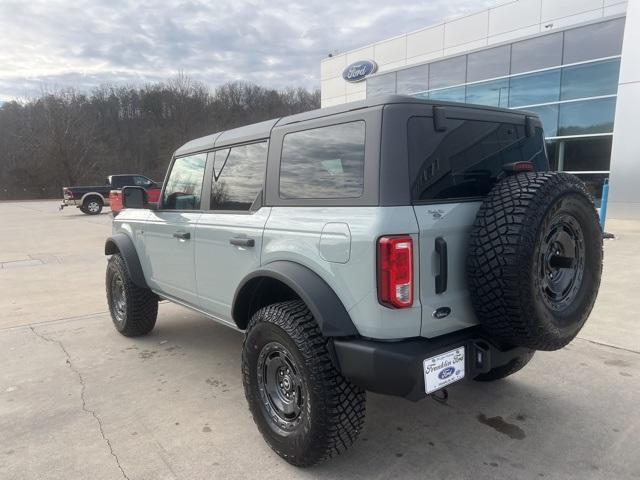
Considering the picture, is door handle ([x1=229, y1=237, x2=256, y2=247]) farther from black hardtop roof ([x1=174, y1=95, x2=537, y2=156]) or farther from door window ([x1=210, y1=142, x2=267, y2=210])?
black hardtop roof ([x1=174, y1=95, x2=537, y2=156])

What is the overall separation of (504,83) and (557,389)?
15.8 metres

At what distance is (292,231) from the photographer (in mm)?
2570

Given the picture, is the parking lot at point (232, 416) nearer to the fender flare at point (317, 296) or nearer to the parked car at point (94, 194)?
the fender flare at point (317, 296)

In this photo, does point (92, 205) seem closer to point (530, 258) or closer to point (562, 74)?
point (562, 74)

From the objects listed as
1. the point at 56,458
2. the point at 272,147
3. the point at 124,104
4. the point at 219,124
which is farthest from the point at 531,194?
the point at 124,104

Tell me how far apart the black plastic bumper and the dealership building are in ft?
43.7

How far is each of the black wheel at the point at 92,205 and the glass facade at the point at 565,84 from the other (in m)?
16.5

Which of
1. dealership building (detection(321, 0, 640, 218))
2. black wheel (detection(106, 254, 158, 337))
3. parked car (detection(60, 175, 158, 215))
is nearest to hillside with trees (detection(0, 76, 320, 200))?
parked car (detection(60, 175, 158, 215))

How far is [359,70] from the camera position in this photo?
2438 cm

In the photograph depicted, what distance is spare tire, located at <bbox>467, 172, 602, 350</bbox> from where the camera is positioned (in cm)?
213

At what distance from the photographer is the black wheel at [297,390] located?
232 cm

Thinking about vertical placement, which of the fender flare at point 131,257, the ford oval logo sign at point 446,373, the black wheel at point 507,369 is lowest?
the black wheel at point 507,369

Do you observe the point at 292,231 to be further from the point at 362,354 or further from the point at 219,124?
the point at 219,124

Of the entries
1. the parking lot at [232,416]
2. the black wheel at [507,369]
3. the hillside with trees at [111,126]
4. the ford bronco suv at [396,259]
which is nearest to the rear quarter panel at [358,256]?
the ford bronco suv at [396,259]
